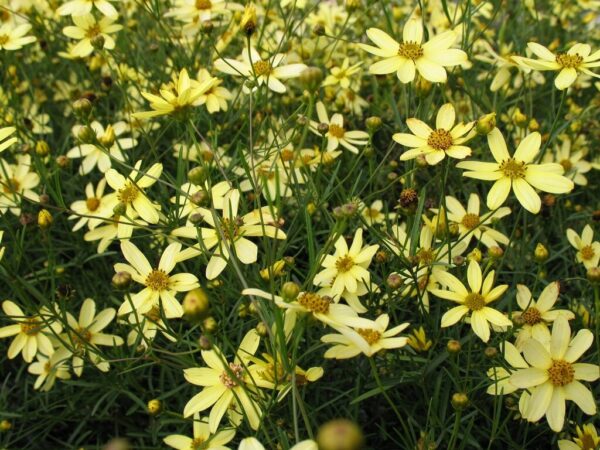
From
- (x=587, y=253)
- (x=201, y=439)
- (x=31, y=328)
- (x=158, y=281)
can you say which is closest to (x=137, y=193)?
(x=158, y=281)

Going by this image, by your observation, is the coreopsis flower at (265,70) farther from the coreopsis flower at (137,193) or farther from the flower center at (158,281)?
the flower center at (158,281)

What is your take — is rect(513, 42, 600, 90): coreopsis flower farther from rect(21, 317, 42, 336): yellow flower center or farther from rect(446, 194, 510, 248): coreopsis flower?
rect(21, 317, 42, 336): yellow flower center

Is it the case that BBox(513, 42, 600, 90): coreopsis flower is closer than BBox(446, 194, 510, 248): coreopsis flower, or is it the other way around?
BBox(513, 42, 600, 90): coreopsis flower

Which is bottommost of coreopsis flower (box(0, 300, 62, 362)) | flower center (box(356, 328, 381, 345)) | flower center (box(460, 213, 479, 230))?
coreopsis flower (box(0, 300, 62, 362))

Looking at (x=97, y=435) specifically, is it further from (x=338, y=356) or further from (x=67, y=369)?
(x=338, y=356)

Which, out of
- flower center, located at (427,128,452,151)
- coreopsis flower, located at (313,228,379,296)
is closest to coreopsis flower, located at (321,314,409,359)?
coreopsis flower, located at (313,228,379,296)

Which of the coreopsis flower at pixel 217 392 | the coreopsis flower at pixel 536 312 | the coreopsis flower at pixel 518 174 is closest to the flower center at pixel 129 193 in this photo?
the coreopsis flower at pixel 217 392
